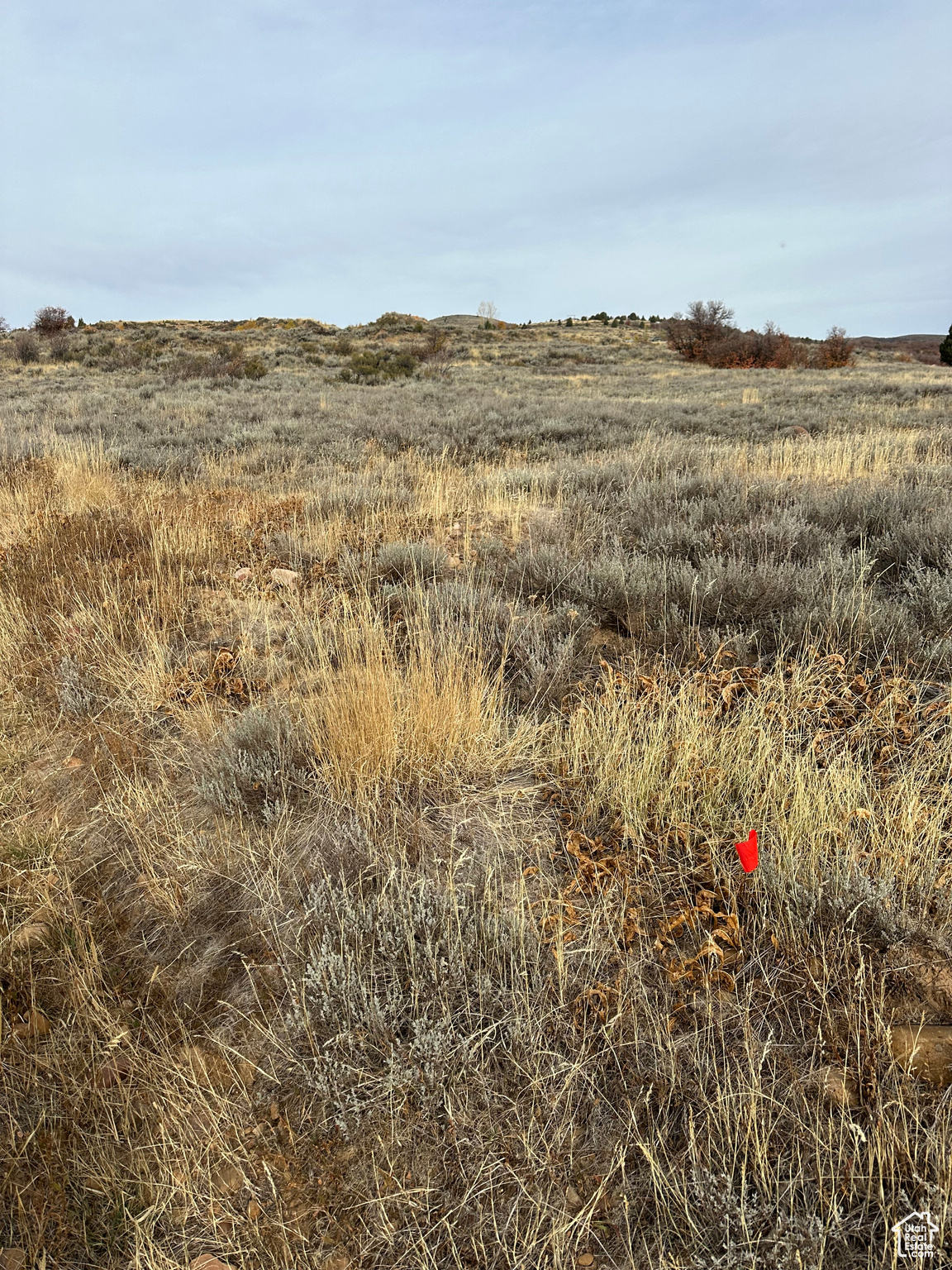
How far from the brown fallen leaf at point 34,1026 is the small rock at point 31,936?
26cm

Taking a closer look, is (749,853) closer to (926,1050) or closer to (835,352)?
(926,1050)

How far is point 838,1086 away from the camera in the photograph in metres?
1.57

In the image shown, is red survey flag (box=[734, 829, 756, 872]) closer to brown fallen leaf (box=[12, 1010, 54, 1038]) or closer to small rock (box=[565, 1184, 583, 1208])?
small rock (box=[565, 1184, 583, 1208])

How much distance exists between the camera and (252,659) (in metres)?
3.58

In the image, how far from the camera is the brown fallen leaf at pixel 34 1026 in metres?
1.83

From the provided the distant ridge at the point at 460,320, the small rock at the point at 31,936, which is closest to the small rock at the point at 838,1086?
the small rock at the point at 31,936

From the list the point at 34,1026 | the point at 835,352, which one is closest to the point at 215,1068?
the point at 34,1026

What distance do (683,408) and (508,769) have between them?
44.1 ft

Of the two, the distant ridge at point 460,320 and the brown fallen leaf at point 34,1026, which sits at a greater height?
the distant ridge at point 460,320

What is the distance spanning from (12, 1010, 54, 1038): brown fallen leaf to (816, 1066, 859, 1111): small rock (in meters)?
2.16

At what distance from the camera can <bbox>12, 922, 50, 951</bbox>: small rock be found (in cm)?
208

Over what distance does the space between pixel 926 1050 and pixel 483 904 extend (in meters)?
1.22

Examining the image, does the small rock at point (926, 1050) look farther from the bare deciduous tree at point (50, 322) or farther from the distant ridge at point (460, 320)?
the distant ridge at point (460, 320)

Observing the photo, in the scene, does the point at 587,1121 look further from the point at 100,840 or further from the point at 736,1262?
the point at 100,840
